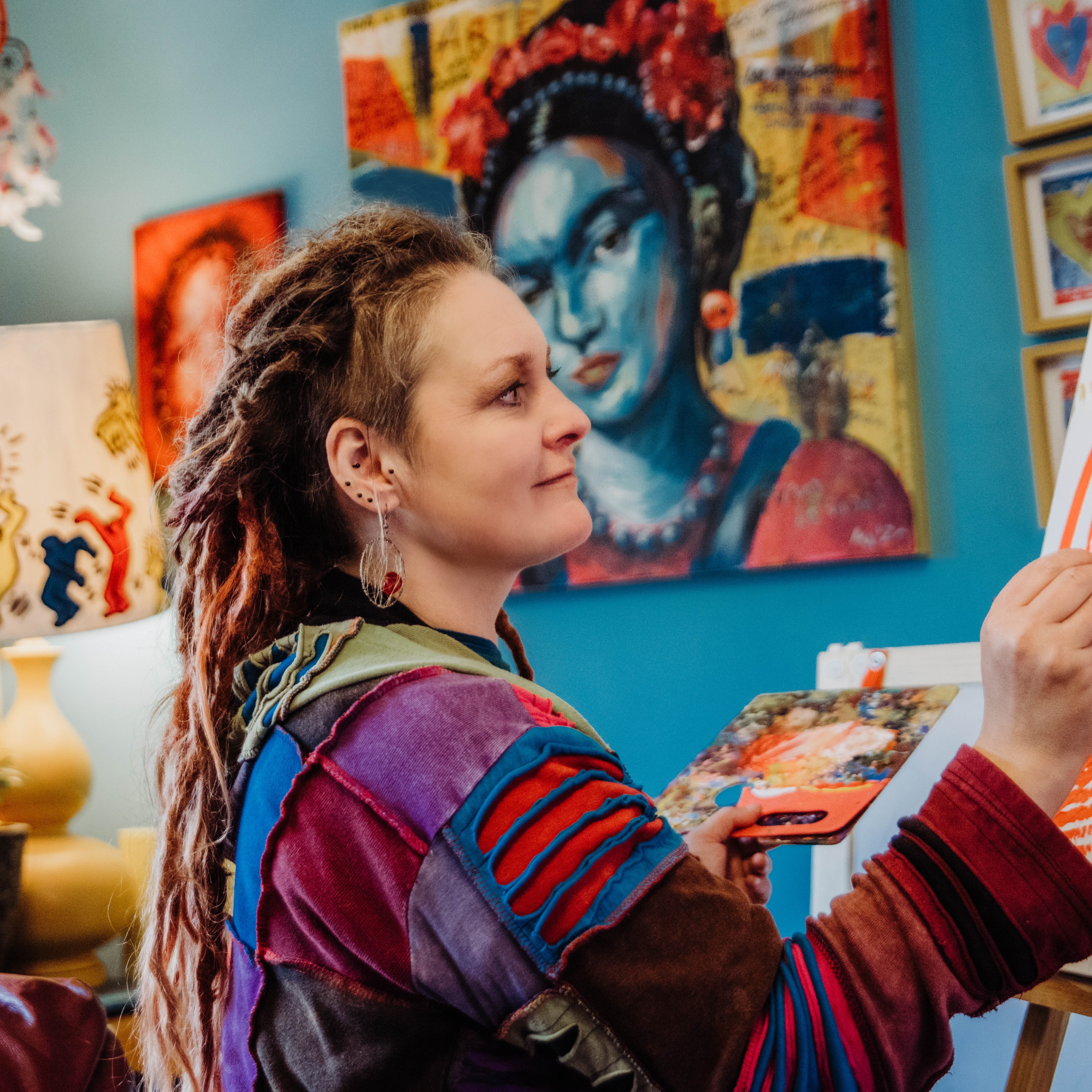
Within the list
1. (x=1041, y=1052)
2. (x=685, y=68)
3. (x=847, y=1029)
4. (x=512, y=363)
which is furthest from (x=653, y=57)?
(x=847, y=1029)

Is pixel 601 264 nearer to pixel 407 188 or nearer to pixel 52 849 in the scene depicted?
pixel 407 188

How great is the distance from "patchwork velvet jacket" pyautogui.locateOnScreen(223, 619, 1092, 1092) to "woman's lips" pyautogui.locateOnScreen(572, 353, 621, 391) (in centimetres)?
136

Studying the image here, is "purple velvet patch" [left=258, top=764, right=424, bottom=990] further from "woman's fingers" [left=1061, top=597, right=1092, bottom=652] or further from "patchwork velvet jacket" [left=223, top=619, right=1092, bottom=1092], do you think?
"woman's fingers" [left=1061, top=597, right=1092, bottom=652]

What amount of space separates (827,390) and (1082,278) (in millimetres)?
395

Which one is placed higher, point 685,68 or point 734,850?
point 685,68

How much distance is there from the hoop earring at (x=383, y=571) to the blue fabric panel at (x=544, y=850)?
272mm

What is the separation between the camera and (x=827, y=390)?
6.02 ft

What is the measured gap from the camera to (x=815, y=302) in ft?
6.04

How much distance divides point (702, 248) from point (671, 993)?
5.00ft

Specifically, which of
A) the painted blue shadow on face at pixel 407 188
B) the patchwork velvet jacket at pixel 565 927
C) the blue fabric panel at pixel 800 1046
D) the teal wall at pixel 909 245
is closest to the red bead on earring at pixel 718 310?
the teal wall at pixel 909 245

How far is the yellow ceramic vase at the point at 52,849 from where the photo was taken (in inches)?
79.4

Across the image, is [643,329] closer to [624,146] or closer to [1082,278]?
[624,146]

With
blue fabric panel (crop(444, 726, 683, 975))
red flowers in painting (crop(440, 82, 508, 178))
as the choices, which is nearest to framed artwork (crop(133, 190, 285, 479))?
red flowers in painting (crop(440, 82, 508, 178))

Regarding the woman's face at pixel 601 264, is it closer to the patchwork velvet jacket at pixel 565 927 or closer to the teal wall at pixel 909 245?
the teal wall at pixel 909 245
